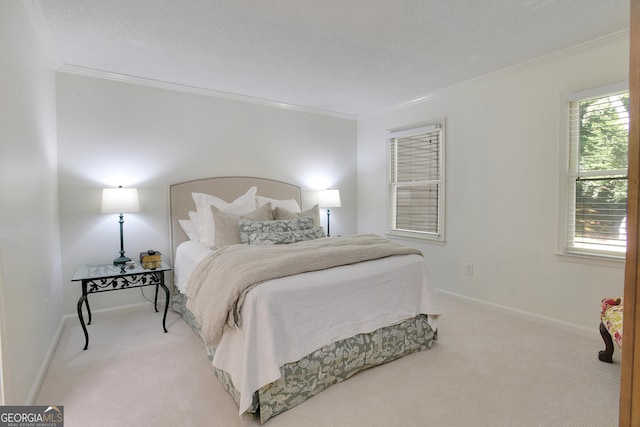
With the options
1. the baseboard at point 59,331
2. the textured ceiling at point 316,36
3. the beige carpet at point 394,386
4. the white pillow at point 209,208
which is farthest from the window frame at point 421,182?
the baseboard at point 59,331

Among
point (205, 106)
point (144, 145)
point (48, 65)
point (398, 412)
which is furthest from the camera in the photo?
point (205, 106)

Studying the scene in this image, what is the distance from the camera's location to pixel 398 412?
5.98ft

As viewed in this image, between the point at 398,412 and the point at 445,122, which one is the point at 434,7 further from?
the point at 398,412

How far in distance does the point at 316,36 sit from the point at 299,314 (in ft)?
6.77

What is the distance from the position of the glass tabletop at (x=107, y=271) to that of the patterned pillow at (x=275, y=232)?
0.82m

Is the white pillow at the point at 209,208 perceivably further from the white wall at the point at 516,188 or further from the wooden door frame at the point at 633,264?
the wooden door frame at the point at 633,264

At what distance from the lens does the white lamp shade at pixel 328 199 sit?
4.43 metres

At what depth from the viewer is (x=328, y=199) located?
445cm

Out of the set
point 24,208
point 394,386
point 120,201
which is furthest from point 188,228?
point 394,386

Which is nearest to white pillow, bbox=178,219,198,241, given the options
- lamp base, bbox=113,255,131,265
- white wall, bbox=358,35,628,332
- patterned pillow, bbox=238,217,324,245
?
lamp base, bbox=113,255,131,265

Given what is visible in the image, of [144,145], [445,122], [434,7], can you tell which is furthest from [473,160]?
[144,145]

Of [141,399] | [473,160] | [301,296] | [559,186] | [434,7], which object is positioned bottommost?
[141,399]

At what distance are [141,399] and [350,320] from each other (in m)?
1.35

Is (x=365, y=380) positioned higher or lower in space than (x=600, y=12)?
lower
